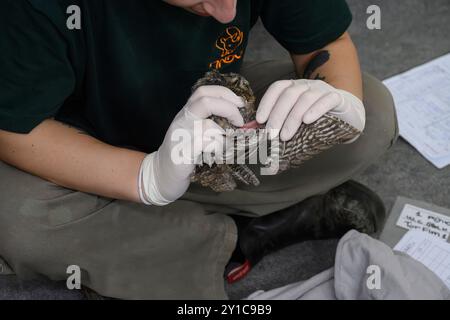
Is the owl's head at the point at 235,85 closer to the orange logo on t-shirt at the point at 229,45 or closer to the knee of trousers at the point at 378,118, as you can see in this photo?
the orange logo on t-shirt at the point at 229,45

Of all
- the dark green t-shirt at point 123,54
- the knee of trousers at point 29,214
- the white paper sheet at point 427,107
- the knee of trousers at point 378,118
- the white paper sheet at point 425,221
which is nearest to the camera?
the dark green t-shirt at point 123,54

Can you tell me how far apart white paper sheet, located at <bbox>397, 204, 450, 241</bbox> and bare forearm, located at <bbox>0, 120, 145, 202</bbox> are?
2.29 feet

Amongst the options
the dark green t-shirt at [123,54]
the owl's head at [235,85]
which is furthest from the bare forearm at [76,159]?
the owl's head at [235,85]

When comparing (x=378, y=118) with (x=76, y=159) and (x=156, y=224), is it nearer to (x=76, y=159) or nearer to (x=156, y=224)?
(x=156, y=224)

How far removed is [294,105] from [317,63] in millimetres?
229

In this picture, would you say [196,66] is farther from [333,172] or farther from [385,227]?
[385,227]

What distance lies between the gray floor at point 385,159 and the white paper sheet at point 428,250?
11cm

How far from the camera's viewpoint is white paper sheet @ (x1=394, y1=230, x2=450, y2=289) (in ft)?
3.66

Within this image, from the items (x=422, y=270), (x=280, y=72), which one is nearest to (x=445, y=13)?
(x=280, y=72)

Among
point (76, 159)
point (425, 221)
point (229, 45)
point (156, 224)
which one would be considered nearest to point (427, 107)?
→ point (425, 221)

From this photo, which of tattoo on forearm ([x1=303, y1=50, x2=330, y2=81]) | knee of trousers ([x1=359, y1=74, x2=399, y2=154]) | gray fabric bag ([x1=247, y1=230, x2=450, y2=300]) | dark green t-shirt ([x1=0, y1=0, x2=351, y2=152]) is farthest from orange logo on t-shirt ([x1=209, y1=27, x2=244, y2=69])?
gray fabric bag ([x1=247, y1=230, x2=450, y2=300])

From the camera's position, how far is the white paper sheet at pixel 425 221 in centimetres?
118

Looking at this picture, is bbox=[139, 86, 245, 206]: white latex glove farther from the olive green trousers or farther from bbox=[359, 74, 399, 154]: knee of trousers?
bbox=[359, 74, 399, 154]: knee of trousers
